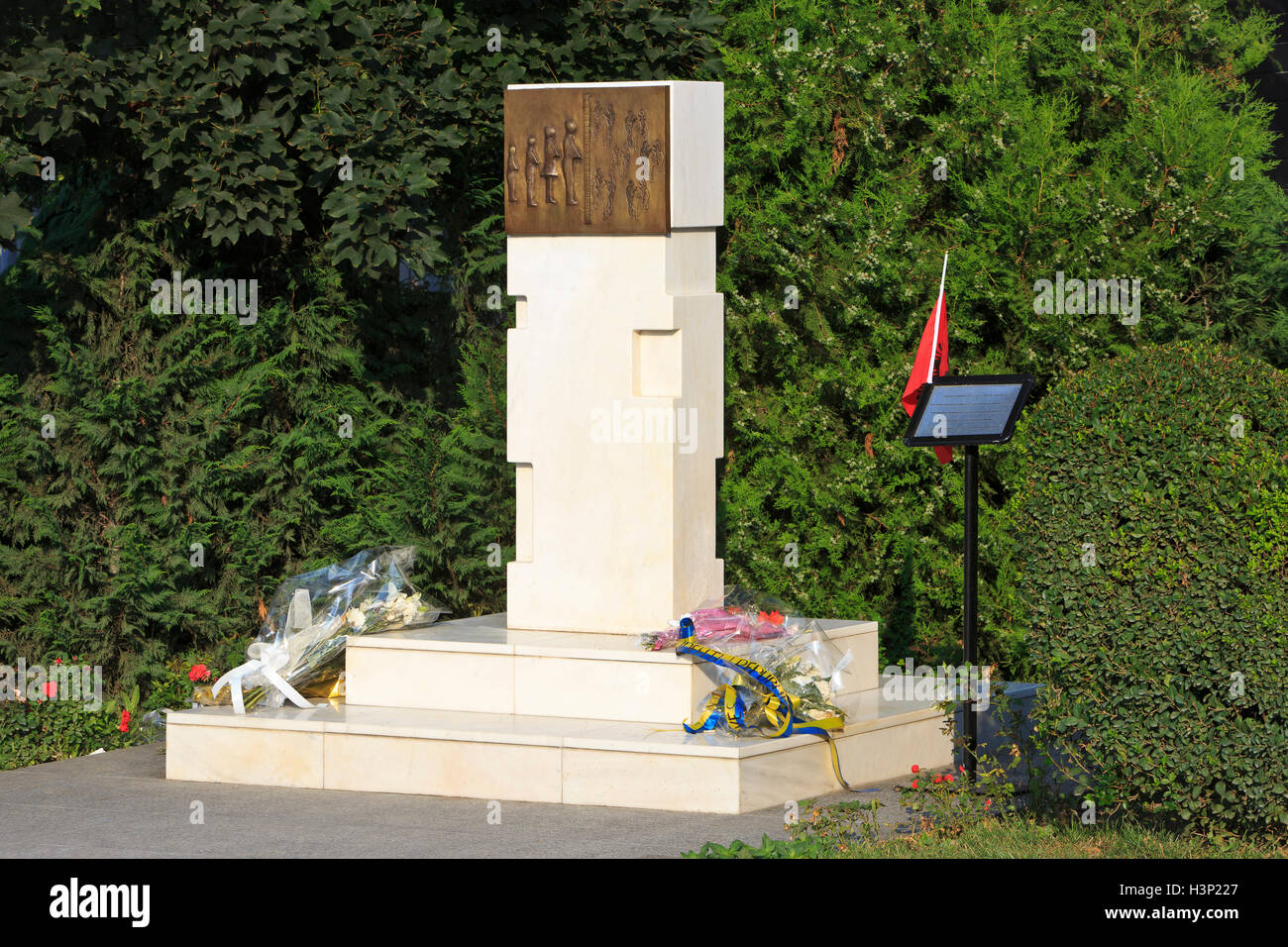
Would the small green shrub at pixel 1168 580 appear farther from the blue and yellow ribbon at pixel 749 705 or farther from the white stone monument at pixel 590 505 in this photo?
the white stone monument at pixel 590 505

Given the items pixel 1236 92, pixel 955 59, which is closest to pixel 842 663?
pixel 955 59

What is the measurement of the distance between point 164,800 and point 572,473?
2.73 metres

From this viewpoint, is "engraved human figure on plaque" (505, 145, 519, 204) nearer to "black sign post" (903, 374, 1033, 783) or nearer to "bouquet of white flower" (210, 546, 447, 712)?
"bouquet of white flower" (210, 546, 447, 712)

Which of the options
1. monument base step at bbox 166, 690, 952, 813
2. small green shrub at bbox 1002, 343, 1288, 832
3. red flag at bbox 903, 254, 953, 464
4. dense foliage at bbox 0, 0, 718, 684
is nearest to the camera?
small green shrub at bbox 1002, 343, 1288, 832

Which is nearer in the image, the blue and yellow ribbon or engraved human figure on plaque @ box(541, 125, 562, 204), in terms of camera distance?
the blue and yellow ribbon

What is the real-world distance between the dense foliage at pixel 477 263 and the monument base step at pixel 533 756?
2.02 metres

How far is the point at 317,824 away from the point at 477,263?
4899 mm

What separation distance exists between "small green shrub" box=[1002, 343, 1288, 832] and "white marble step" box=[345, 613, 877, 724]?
214 centimetres

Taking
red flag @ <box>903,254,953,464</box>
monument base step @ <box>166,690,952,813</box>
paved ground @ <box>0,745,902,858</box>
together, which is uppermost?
red flag @ <box>903,254,953,464</box>

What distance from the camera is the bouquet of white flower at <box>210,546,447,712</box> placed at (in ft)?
30.7

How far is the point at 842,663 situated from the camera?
30.1 ft

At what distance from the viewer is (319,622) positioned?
9.62 m

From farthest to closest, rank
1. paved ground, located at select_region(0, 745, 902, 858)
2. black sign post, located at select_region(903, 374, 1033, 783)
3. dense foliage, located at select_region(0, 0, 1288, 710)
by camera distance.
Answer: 1. dense foliage, located at select_region(0, 0, 1288, 710)
2. black sign post, located at select_region(903, 374, 1033, 783)
3. paved ground, located at select_region(0, 745, 902, 858)

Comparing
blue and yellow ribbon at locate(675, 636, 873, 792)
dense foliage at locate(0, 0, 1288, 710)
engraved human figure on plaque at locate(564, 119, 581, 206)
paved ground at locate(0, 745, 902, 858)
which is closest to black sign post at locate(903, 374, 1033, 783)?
blue and yellow ribbon at locate(675, 636, 873, 792)
